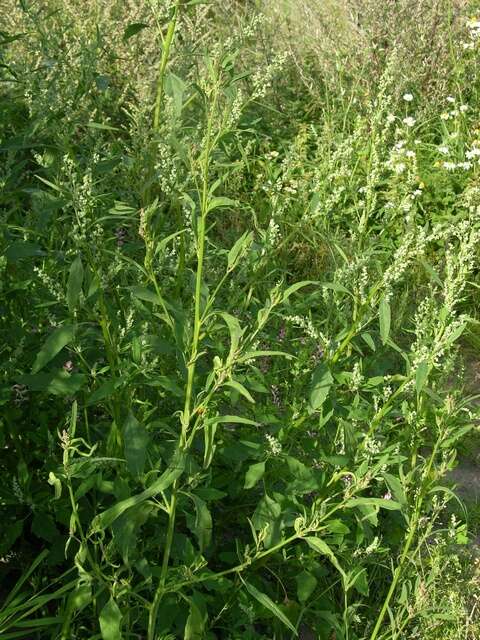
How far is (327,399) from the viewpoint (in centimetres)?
241

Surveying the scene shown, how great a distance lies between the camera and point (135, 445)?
1881mm

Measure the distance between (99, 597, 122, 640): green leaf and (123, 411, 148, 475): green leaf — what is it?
0.26m

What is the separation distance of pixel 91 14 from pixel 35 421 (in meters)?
3.89

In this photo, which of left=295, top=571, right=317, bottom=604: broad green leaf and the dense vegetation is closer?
the dense vegetation

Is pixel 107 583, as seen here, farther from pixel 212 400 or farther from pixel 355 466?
Answer: pixel 355 466

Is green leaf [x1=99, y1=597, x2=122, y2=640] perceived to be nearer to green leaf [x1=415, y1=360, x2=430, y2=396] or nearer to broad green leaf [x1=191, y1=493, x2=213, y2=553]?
broad green leaf [x1=191, y1=493, x2=213, y2=553]

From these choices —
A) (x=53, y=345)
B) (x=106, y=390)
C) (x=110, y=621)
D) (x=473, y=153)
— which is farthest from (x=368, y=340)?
(x=473, y=153)

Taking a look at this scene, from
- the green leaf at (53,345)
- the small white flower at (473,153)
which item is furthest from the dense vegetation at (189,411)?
the small white flower at (473,153)

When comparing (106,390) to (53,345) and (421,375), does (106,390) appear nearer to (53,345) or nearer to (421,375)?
(53,345)

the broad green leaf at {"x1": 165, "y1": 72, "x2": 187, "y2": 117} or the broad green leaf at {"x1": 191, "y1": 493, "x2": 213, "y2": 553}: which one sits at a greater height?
the broad green leaf at {"x1": 165, "y1": 72, "x2": 187, "y2": 117}

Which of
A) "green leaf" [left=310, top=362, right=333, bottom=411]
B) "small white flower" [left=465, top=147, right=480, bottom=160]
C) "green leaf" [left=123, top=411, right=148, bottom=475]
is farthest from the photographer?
"small white flower" [left=465, top=147, right=480, bottom=160]

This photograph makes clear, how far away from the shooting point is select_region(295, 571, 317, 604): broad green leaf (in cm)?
232

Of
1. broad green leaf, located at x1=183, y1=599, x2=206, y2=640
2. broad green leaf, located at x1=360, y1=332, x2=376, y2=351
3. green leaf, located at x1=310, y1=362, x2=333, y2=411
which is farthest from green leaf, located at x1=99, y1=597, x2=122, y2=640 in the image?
broad green leaf, located at x1=360, y1=332, x2=376, y2=351

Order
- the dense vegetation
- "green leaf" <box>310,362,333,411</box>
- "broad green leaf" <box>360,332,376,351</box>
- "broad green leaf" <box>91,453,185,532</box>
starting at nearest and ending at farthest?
"broad green leaf" <box>91,453,185,532</box>
the dense vegetation
"green leaf" <box>310,362,333,411</box>
"broad green leaf" <box>360,332,376,351</box>
